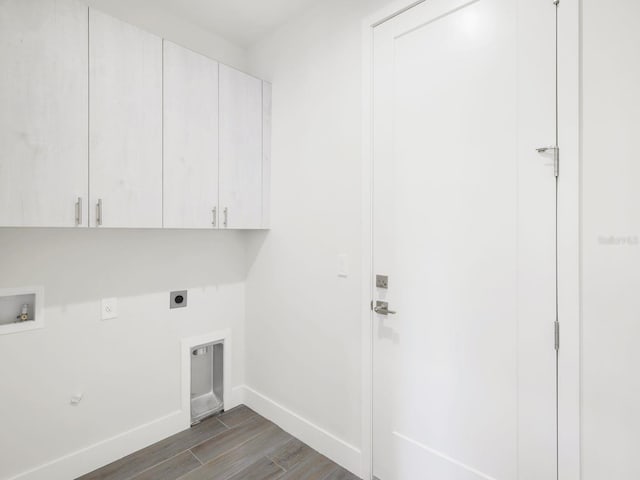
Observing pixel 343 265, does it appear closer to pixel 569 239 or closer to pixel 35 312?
pixel 569 239

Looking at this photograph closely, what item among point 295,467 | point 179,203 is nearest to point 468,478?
point 295,467

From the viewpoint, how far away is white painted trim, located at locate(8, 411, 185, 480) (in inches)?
67.7

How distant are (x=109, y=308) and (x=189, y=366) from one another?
2.22 ft

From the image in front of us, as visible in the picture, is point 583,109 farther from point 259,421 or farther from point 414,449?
point 259,421

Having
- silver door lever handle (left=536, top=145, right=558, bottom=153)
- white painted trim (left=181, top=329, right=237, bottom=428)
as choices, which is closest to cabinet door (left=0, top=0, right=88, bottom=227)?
white painted trim (left=181, top=329, right=237, bottom=428)

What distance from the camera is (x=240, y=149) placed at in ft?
7.22

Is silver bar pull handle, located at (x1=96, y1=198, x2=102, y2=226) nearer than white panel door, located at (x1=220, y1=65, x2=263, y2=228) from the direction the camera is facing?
Yes

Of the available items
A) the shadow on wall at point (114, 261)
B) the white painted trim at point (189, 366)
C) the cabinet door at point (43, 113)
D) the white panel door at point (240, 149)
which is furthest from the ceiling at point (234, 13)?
the white painted trim at point (189, 366)

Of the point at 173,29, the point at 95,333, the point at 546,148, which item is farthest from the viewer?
the point at 173,29

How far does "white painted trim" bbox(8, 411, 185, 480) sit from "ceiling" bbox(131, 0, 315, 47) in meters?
2.63

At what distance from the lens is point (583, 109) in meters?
1.17

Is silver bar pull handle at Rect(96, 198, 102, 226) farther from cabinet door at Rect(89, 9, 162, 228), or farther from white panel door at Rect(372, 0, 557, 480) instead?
white panel door at Rect(372, 0, 557, 480)

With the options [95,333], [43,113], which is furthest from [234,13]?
[95,333]

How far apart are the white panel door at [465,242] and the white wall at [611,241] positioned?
0.36 ft
